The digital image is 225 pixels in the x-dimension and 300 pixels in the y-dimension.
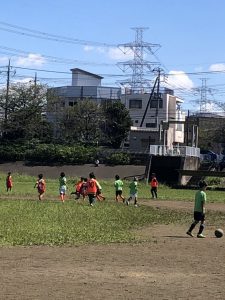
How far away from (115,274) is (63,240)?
4725 mm

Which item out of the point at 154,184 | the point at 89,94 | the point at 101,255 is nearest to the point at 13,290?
the point at 101,255

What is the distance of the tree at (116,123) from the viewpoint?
81375 mm

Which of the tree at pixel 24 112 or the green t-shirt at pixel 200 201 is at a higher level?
the tree at pixel 24 112

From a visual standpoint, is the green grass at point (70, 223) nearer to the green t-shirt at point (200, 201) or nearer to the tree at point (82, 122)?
the green t-shirt at point (200, 201)

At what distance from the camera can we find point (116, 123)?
8112cm

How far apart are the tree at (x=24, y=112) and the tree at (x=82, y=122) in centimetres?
316

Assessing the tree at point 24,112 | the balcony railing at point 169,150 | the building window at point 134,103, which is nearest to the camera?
the balcony railing at point 169,150

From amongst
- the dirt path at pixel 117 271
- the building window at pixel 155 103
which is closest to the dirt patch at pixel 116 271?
the dirt path at pixel 117 271

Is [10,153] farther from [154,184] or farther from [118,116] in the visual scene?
Result: [154,184]

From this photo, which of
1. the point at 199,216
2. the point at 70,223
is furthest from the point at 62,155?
the point at 199,216

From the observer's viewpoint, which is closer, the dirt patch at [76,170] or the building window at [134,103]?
the dirt patch at [76,170]

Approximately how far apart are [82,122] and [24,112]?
838cm

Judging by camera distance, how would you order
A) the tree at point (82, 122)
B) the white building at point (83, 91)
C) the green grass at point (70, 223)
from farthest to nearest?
1. the white building at point (83, 91)
2. the tree at point (82, 122)
3. the green grass at point (70, 223)

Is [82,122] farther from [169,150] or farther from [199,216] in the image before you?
[199,216]
